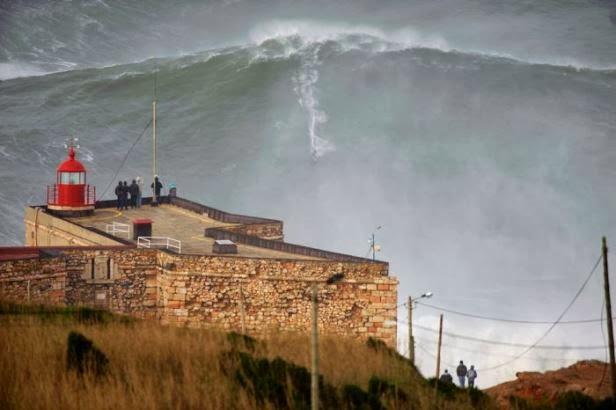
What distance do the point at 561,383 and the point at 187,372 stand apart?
10.6 metres

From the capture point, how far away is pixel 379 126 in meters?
82.8

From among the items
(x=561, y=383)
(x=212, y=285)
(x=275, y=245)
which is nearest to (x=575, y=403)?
(x=561, y=383)

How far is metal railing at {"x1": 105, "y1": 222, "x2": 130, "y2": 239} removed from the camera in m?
37.1

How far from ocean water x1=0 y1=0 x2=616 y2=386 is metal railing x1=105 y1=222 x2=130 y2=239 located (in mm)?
13269

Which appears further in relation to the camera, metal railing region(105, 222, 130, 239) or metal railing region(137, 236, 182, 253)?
metal railing region(105, 222, 130, 239)

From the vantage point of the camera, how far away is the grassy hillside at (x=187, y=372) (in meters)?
17.1

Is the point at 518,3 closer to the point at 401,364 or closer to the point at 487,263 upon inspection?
the point at 487,263

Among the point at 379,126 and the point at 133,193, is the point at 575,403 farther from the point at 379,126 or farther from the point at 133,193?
the point at 379,126

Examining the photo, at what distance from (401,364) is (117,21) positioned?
287ft

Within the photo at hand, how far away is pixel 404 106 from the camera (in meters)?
85.6

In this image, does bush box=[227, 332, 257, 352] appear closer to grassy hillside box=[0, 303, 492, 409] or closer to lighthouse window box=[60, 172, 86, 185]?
grassy hillside box=[0, 303, 492, 409]

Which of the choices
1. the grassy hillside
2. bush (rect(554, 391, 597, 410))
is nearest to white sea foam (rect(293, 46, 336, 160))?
the grassy hillside

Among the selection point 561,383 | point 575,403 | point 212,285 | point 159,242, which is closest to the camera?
point 575,403

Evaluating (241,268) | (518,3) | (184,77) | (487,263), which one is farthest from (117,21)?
(241,268)
